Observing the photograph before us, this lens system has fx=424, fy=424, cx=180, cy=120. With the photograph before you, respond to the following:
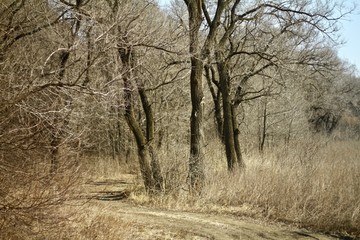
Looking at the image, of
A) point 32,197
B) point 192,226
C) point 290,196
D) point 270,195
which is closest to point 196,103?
point 270,195

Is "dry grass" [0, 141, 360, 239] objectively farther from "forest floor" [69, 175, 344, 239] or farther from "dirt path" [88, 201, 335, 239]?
"dirt path" [88, 201, 335, 239]

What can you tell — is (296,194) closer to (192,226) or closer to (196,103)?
(192,226)

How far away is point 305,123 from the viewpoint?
31.3 m

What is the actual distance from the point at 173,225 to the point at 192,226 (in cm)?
38

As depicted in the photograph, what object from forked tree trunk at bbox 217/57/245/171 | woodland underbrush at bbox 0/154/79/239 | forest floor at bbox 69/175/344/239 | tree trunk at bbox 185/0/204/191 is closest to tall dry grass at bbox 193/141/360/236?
tree trunk at bbox 185/0/204/191

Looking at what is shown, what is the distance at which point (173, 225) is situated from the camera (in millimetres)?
8156

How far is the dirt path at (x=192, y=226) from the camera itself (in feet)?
24.9

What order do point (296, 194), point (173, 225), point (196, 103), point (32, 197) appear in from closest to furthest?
point (32, 197) → point (173, 225) → point (296, 194) → point (196, 103)

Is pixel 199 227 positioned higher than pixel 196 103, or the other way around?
pixel 196 103

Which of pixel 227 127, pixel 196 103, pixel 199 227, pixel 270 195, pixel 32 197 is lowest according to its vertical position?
pixel 199 227

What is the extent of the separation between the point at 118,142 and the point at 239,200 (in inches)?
468

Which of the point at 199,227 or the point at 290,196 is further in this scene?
A: the point at 290,196

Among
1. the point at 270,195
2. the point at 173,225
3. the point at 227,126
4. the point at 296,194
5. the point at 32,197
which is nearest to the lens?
the point at 32,197

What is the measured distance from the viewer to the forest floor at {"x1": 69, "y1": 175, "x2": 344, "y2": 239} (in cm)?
696
